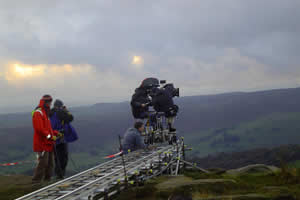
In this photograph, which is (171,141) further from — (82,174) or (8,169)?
(8,169)

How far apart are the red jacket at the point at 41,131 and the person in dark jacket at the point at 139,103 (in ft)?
19.4

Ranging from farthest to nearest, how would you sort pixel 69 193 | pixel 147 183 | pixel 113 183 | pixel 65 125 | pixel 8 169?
1. pixel 8 169
2. pixel 65 125
3. pixel 147 183
4. pixel 113 183
5. pixel 69 193

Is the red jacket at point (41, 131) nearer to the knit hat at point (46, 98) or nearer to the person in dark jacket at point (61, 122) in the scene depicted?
the knit hat at point (46, 98)

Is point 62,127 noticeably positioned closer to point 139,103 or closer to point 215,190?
point 139,103

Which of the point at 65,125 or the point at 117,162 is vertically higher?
the point at 65,125

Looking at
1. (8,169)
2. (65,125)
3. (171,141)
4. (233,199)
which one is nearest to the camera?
(233,199)

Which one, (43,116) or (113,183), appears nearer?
(113,183)

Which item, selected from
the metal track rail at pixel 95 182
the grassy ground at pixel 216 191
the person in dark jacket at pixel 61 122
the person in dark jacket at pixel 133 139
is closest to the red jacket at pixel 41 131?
the person in dark jacket at pixel 61 122

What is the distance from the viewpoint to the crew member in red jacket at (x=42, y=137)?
11.2 metres

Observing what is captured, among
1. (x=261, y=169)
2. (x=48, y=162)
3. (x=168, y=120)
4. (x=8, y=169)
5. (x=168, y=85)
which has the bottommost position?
(x=8, y=169)

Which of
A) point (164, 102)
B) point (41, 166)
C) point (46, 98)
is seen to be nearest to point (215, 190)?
point (41, 166)

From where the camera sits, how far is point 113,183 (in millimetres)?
8891

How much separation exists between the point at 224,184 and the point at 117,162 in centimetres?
551

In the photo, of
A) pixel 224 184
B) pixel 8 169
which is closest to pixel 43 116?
pixel 224 184
